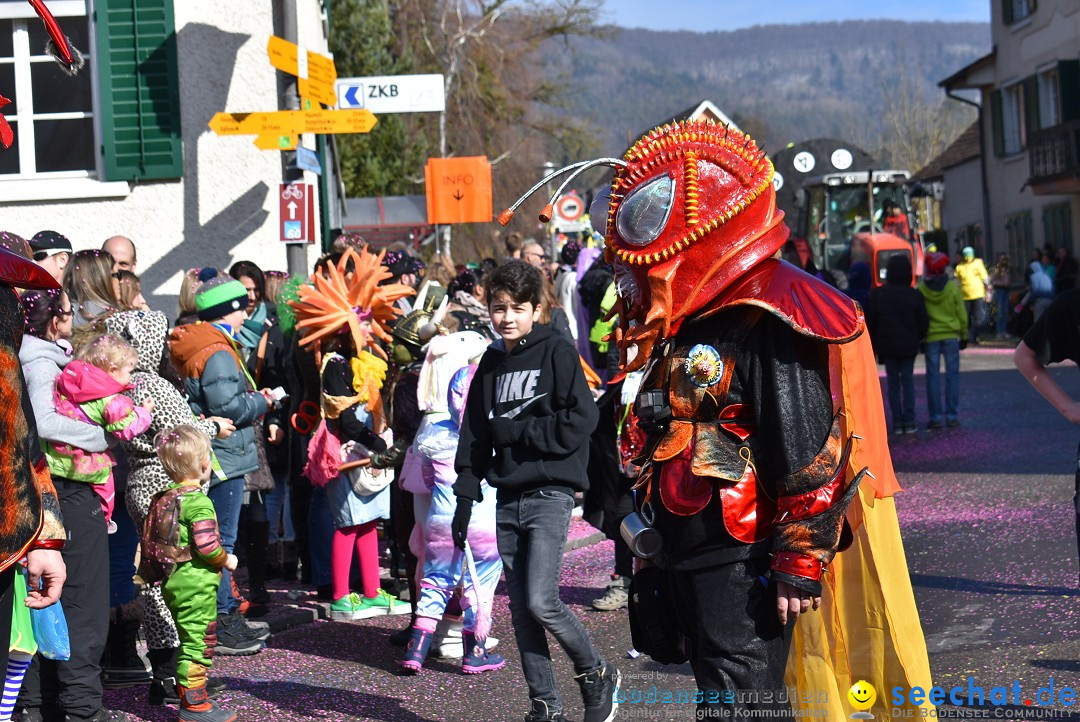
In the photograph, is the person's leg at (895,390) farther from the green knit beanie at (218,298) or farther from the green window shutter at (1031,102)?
the green window shutter at (1031,102)

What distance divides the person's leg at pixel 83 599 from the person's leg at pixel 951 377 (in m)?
10.3

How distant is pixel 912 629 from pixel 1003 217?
3348cm

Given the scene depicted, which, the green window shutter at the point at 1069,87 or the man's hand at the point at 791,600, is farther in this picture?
the green window shutter at the point at 1069,87

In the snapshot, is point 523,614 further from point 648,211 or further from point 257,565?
point 257,565

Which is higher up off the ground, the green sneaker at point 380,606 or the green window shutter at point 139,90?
the green window shutter at point 139,90

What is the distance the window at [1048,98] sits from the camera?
3114 centimetres

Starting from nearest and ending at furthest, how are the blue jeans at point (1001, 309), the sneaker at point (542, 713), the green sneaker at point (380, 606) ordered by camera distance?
the sneaker at point (542, 713), the green sneaker at point (380, 606), the blue jeans at point (1001, 309)

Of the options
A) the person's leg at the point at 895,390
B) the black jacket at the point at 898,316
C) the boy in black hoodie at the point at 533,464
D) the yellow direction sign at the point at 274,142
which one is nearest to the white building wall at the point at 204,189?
the yellow direction sign at the point at 274,142

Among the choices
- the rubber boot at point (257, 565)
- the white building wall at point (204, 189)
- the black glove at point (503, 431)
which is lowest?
the rubber boot at point (257, 565)

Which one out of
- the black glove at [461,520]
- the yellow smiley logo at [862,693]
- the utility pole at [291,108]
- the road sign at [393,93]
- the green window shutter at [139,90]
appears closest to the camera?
the yellow smiley logo at [862,693]

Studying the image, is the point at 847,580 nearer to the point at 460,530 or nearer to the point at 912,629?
the point at 912,629

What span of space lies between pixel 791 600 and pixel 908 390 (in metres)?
10.8

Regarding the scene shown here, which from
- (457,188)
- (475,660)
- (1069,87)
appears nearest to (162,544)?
(475,660)

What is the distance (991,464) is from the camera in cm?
1156
